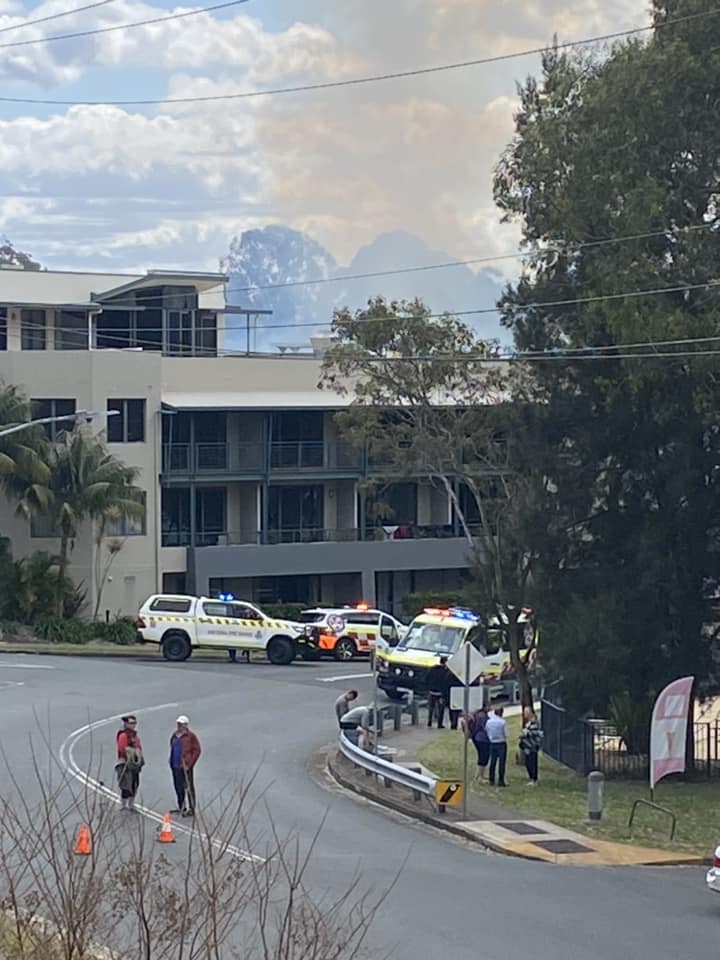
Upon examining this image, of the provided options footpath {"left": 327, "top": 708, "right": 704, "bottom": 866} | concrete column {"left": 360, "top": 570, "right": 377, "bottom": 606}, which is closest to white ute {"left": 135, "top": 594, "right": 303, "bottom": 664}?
concrete column {"left": 360, "top": 570, "right": 377, "bottom": 606}

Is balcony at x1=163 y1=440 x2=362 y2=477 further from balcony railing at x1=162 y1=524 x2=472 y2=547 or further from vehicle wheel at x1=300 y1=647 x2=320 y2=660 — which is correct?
vehicle wheel at x1=300 y1=647 x2=320 y2=660

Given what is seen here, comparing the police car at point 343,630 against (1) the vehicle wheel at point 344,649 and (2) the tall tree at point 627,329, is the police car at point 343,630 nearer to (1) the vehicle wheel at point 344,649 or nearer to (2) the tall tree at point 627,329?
(1) the vehicle wheel at point 344,649

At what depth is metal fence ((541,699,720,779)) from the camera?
29703 millimetres

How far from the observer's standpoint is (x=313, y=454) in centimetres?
6450

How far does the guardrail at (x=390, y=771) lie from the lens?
79.4 ft

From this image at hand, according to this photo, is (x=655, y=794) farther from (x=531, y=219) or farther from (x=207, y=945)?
(x=207, y=945)

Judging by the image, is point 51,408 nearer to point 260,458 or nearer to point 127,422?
point 127,422

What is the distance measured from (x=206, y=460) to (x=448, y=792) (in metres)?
39.1

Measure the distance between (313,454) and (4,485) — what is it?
14.2 metres

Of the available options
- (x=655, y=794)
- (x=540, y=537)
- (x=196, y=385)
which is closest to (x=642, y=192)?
(x=540, y=537)

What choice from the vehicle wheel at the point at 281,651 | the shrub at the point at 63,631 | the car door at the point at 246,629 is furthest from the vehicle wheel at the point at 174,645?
the shrub at the point at 63,631

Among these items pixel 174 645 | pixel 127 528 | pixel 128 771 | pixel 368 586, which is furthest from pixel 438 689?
pixel 368 586

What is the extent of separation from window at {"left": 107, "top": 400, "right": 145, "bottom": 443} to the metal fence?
2934 cm

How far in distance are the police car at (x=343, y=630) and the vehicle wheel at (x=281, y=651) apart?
0.92 m
